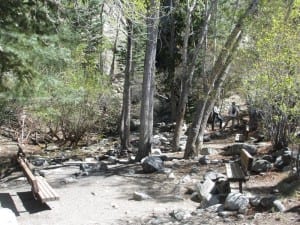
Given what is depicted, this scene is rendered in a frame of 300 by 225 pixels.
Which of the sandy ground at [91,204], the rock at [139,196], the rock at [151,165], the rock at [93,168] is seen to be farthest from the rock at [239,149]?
the rock at [139,196]

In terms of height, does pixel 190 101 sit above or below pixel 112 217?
above

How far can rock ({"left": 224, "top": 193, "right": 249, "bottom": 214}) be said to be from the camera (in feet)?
27.5

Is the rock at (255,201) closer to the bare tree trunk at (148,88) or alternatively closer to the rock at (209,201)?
the rock at (209,201)

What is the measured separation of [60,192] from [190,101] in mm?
16503

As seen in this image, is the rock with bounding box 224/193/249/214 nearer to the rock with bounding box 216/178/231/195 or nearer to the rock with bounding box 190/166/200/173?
the rock with bounding box 216/178/231/195

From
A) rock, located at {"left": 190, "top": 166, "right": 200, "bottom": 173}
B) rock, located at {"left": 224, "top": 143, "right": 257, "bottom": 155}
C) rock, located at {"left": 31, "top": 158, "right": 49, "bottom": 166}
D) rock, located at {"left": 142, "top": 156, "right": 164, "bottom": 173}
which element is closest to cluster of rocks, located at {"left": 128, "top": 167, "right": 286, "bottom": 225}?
rock, located at {"left": 190, "top": 166, "right": 200, "bottom": 173}

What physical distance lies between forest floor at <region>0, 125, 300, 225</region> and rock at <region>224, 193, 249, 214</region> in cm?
16

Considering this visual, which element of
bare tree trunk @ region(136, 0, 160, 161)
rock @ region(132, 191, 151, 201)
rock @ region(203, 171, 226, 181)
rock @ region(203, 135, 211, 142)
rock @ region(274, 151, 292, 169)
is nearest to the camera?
rock @ region(132, 191, 151, 201)

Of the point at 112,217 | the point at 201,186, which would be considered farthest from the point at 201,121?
the point at 112,217

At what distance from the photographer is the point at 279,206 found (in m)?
8.02

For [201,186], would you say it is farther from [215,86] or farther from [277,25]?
[215,86]

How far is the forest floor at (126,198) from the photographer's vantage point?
8.52 meters

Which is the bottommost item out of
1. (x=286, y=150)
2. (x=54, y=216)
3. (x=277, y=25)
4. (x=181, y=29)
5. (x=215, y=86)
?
(x=54, y=216)

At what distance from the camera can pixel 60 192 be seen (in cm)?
1162
